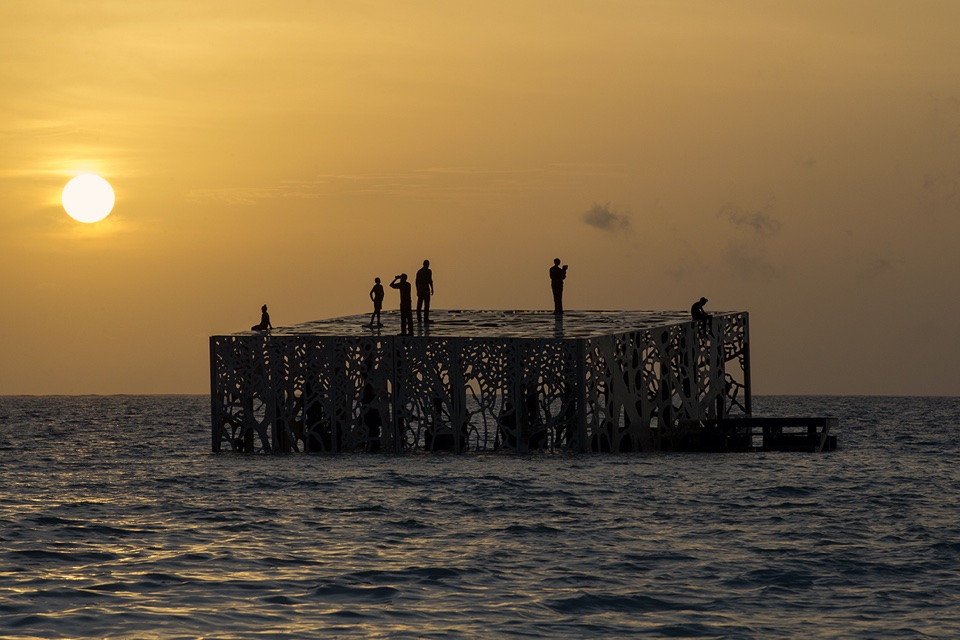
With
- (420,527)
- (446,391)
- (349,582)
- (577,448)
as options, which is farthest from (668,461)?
(349,582)

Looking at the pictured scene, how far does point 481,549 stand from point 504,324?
65.8 ft

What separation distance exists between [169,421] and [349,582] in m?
56.6

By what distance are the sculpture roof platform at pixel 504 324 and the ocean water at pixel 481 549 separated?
3.37 metres

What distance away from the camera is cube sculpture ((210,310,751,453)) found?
122 feet

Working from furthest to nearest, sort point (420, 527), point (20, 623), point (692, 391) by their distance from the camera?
1. point (692, 391)
2. point (420, 527)
3. point (20, 623)

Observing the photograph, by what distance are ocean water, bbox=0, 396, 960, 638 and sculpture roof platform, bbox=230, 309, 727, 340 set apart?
132 inches

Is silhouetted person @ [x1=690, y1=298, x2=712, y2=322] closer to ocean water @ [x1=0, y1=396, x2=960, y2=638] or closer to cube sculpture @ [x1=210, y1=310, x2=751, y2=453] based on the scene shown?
cube sculpture @ [x1=210, y1=310, x2=751, y2=453]

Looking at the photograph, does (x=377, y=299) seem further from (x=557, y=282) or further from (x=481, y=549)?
(x=481, y=549)

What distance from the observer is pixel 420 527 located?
82.3 feet

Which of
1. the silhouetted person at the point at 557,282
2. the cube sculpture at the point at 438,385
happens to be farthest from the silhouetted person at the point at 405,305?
the silhouetted person at the point at 557,282

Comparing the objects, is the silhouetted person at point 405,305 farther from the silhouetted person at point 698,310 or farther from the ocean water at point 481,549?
the silhouetted person at point 698,310

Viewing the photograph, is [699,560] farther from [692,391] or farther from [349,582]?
[692,391]

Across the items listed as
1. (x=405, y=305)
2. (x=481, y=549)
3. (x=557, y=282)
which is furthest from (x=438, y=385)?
(x=481, y=549)

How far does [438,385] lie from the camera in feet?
124
